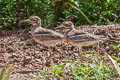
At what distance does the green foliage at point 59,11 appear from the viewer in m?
9.51

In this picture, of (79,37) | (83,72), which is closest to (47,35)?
(79,37)

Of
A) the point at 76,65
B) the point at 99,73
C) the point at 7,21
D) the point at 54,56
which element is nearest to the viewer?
the point at 99,73

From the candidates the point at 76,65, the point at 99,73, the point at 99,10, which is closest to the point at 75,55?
the point at 76,65

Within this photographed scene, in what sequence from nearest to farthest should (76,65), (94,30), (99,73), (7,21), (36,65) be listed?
(99,73)
(76,65)
(36,65)
(94,30)
(7,21)

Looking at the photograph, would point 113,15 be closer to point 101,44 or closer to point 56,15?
point 56,15

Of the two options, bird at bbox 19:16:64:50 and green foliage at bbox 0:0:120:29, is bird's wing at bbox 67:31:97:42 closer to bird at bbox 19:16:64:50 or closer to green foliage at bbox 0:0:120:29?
bird at bbox 19:16:64:50

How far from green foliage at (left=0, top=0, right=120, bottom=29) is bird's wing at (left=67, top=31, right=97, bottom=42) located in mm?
2707

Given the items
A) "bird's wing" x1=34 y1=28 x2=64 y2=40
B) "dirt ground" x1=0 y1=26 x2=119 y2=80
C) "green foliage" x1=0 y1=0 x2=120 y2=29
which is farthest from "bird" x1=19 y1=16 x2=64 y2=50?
"green foliage" x1=0 y1=0 x2=120 y2=29

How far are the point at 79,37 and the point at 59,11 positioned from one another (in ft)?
11.7

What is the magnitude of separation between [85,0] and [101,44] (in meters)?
2.82

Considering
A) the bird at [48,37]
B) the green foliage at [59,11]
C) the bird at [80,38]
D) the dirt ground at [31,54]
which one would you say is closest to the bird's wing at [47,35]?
the bird at [48,37]

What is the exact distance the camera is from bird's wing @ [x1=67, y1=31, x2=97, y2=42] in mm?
6418

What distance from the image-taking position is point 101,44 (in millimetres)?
7453

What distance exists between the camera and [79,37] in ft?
21.5
